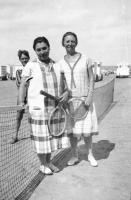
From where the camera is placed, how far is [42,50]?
13.9 feet

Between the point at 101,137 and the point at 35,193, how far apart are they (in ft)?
11.5

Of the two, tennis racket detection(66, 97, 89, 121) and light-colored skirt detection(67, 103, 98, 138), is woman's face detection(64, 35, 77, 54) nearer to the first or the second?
tennis racket detection(66, 97, 89, 121)

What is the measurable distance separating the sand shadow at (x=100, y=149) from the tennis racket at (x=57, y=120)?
4.20 ft

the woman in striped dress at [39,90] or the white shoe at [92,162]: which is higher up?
the woman in striped dress at [39,90]

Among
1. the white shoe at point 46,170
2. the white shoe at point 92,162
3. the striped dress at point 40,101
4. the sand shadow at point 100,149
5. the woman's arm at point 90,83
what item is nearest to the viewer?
the striped dress at point 40,101

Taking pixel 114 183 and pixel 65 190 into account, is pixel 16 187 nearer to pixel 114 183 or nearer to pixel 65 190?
pixel 65 190

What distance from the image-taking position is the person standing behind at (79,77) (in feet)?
15.2

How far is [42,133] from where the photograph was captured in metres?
4.29

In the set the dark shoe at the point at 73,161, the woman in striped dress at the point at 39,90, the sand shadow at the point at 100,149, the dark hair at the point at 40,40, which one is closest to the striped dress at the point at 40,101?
the woman in striped dress at the point at 39,90

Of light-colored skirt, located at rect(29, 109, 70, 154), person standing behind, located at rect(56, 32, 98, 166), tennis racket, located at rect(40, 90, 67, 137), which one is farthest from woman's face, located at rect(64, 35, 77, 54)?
light-colored skirt, located at rect(29, 109, 70, 154)

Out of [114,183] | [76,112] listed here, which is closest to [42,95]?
[76,112]

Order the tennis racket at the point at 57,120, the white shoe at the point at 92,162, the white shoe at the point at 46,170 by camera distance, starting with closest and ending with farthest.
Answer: the tennis racket at the point at 57,120
the white shoe at the point at 46,170
the white shoe at the point at 92,162

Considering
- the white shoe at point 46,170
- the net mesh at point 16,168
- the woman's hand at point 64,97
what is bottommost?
the net mesh at point 16,168

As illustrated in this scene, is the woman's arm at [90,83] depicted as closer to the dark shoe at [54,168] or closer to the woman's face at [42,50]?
the woman's face at [42,50]
